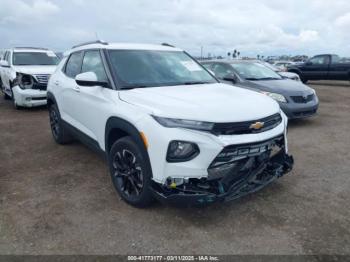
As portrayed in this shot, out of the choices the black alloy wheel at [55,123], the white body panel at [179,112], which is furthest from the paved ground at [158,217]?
the black alloy wheel at [55,123]

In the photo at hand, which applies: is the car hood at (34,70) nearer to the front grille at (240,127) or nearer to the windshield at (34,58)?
the windshield at (34,58)

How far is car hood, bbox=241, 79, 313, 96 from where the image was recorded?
276 inches

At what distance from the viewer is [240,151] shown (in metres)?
2.93

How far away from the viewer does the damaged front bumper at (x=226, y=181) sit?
2.84 meters

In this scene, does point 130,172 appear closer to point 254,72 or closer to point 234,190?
point 234,190

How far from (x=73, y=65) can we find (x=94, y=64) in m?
0.98

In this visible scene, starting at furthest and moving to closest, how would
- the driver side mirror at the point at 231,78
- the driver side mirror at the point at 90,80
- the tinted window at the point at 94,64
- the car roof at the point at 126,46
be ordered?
the driver side mirror at the point at 231,78, the car roof at the point at 126,46, the tinted window at the point at 94,64, the driver side mirror at the point at 90,80

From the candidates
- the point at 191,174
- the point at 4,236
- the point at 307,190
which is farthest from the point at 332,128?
the point at 4,236

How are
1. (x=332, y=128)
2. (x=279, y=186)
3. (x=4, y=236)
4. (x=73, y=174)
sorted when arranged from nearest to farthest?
(x=4, y=236), (x=279, y=186), (x=73, y=174), (x=332, y=128)

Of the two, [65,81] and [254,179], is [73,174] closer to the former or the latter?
[65,81]

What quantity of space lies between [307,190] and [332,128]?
12.5 feet

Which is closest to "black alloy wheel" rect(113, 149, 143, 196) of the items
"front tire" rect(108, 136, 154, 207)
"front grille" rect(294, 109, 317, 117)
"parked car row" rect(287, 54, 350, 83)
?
"front tire" rect(108, 136, 154, 207)

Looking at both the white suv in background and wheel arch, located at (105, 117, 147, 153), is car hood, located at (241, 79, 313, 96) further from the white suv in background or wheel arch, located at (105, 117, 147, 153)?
the white suv in background

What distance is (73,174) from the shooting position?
4.39m
